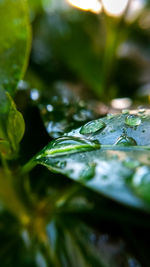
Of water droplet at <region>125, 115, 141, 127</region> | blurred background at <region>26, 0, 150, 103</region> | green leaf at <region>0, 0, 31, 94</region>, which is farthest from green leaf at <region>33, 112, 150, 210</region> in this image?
blurred background at <region>26, 0, 150, 103</region>

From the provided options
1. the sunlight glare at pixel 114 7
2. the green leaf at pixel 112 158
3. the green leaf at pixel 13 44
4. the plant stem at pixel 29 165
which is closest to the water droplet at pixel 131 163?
the green leaf at pixel 112 158

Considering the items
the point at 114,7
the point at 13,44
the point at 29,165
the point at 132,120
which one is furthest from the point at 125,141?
the point at 114,7

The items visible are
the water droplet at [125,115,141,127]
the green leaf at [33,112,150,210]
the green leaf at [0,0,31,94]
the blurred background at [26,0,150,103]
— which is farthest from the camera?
the blurred background at [26,0,150,103]

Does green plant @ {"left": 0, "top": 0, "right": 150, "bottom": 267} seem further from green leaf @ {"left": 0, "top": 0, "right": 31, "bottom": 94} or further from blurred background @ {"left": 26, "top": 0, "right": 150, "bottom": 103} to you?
blurred background @ {"left": 26, "top": 0, "right": 150, "bottom": 103}

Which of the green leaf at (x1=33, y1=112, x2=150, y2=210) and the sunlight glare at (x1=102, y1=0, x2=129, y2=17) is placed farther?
the sunlight glare at (x1=102, y1=0, x2=129, y2=17)

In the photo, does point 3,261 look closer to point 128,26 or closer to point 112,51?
point 112,51

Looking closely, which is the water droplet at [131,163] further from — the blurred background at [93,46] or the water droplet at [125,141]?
the blurred background at [93,46]

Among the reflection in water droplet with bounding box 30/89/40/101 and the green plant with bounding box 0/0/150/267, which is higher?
the reflection in water droplet with bounding box 30/89/40/101
